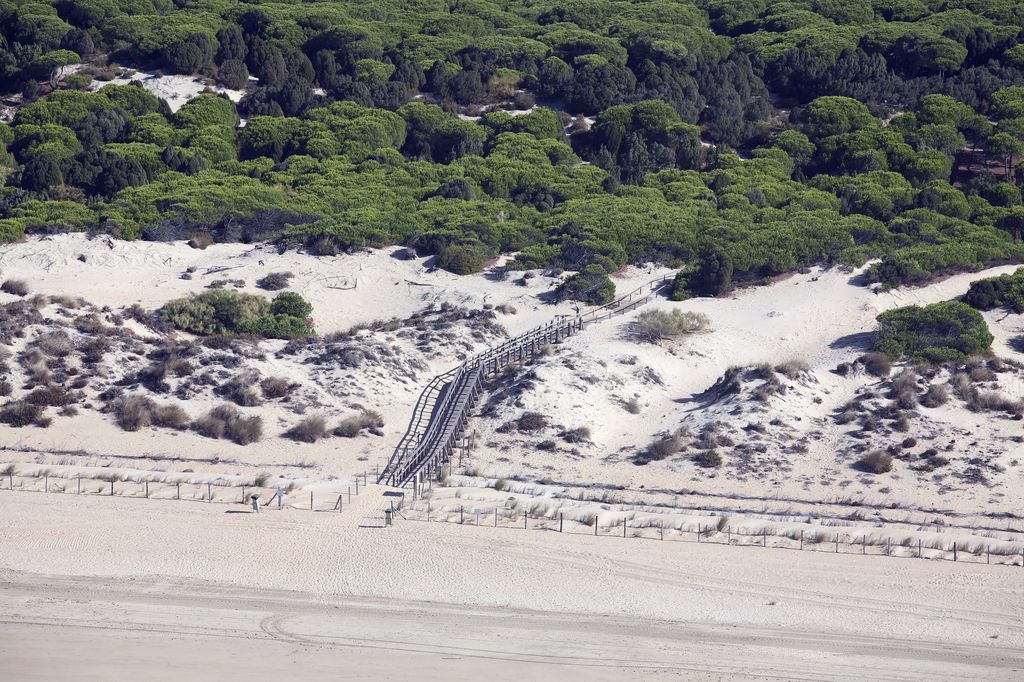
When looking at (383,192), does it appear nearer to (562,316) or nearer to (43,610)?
(562,316)

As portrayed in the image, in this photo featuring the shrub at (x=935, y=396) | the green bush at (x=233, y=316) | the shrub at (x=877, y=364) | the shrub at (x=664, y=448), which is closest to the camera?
the shrub at (x=664, y=448)

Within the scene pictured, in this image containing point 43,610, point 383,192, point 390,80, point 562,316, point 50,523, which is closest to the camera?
point 43,610

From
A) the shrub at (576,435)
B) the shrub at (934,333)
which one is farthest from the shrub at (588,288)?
the shrub at (576,435)

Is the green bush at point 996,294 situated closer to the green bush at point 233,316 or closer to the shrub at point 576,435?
the shrub at point 576,435

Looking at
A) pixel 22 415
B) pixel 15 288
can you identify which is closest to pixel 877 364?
pixel 22 415

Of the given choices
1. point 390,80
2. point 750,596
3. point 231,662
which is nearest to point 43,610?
point 231,662

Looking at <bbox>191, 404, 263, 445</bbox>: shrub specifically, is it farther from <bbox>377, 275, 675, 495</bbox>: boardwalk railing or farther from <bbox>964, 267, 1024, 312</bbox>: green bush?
Result: <bbox>964, 267, 1024, 312</bbox>: green bush

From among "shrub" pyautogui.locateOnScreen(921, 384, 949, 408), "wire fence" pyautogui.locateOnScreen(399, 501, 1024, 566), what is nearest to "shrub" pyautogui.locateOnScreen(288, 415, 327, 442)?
"wire fence" pyautogui.locateOnScreen(399, 501, 1024, 566)
